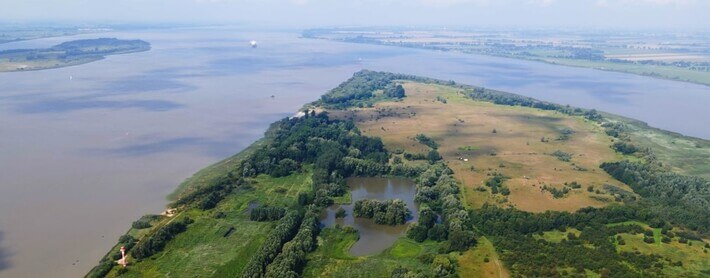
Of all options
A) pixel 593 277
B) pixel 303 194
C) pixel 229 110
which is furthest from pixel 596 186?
pixel 229 110

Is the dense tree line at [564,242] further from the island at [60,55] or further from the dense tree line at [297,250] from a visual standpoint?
the island at [60,55]

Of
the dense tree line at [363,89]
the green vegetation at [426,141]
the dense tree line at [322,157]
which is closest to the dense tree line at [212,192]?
the dense tree line at [322,157]

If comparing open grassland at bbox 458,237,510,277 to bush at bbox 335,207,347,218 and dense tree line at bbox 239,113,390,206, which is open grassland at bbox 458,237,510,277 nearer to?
bush at bbox 335,207,347,218

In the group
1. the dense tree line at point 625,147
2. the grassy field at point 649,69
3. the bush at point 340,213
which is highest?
the grassy field at point 649,69

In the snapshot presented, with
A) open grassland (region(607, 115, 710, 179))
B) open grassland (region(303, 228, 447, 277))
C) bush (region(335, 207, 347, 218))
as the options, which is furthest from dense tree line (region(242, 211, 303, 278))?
open grassland (region(607, 115, 710, 179))

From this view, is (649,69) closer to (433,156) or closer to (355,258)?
(433,156)

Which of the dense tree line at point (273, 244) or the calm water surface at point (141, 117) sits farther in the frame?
the calm water surface at point (141, 117)
